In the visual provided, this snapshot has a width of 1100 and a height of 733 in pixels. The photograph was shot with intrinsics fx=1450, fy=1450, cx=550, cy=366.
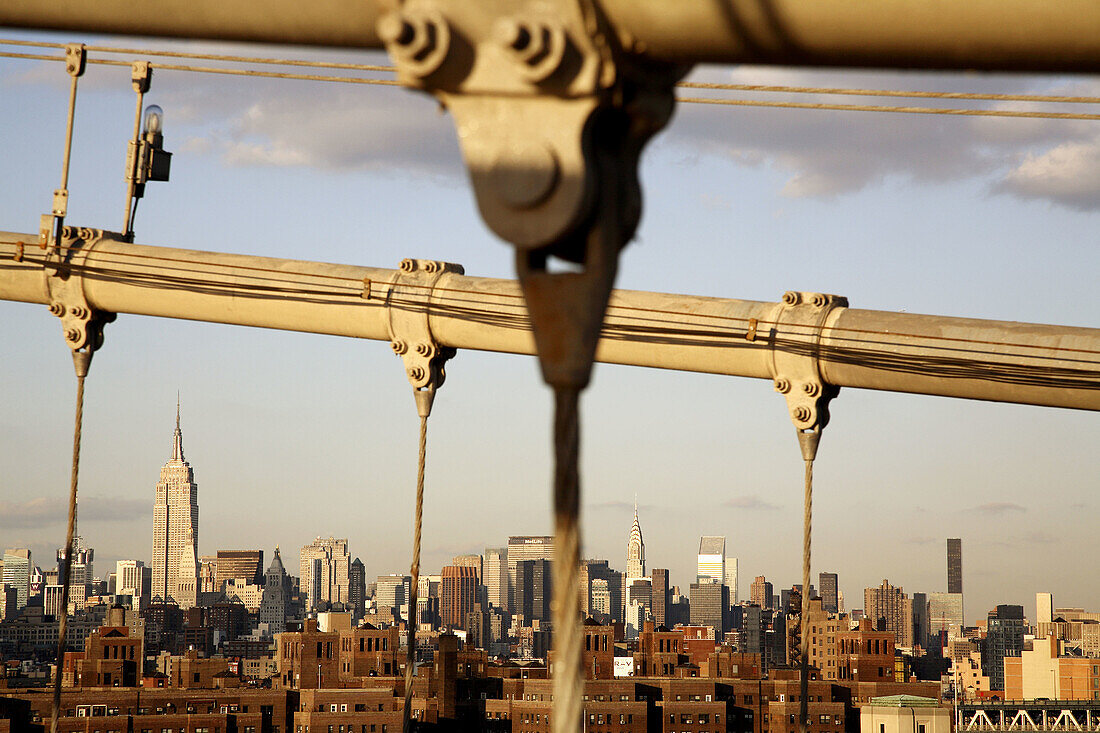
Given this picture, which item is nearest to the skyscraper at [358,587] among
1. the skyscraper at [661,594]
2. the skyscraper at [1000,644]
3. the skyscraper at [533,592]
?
the skyscraper at [533,592]

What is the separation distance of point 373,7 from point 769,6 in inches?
37.1

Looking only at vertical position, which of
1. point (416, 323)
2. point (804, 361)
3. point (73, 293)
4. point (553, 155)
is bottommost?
point (553, 155)

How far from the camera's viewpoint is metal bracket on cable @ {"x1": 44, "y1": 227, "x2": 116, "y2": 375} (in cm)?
794

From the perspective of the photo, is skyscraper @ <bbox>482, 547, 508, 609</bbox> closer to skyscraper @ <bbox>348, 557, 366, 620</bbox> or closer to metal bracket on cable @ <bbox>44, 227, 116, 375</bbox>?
skyscraper @ <bbox>348, 557, 366, 620</bbox>

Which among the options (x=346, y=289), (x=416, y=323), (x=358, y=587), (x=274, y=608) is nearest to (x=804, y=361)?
(x=416, y=323)

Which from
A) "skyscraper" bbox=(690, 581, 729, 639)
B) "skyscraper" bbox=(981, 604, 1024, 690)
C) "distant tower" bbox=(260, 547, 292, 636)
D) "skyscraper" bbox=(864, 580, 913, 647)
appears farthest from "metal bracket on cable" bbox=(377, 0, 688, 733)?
"distant tower" bbox=(260, 547, 292, 636)

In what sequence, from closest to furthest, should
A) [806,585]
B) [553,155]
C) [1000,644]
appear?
[553,155] → [806,585] → [1000,644]

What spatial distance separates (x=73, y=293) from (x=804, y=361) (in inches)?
157

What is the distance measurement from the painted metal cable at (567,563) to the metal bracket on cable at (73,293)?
17.5 feet

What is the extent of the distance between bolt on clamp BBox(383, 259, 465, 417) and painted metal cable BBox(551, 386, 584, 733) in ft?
14.6

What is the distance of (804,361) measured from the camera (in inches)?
277

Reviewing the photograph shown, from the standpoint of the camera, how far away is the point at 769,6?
3018 millimetres

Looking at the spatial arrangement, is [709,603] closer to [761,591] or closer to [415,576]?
[761,591]

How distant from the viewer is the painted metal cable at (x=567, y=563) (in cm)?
312
